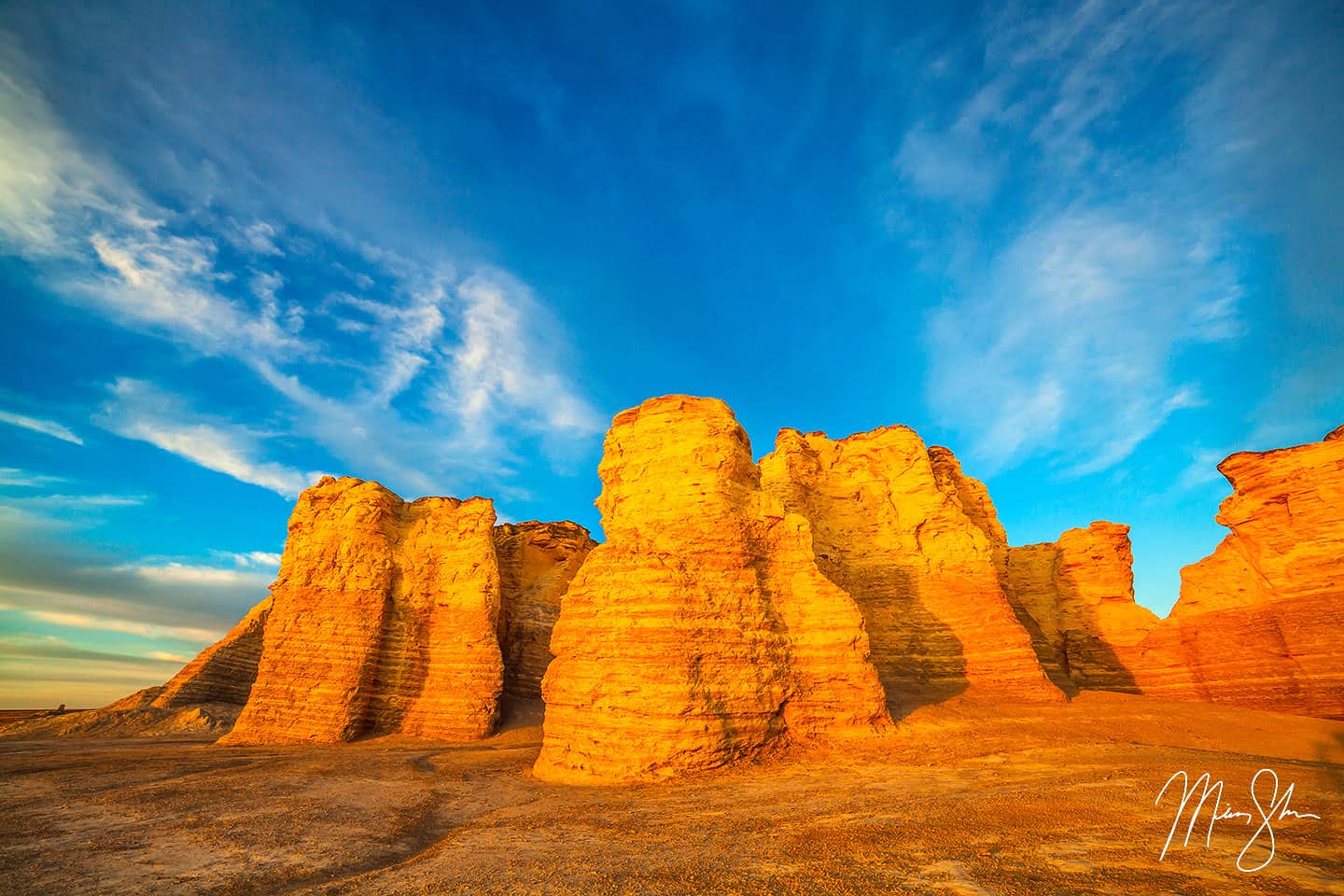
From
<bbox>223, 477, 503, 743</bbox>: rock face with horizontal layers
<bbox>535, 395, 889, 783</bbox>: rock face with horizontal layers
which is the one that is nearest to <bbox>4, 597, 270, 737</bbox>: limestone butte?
<bbox>223, 477, 503, 743</bbox>: rock face with horizontal layers

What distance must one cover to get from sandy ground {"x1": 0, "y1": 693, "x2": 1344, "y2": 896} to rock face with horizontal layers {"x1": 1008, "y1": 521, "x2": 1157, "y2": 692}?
388 inches

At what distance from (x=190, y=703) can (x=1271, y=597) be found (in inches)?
1685

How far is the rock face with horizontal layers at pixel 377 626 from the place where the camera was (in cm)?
1900

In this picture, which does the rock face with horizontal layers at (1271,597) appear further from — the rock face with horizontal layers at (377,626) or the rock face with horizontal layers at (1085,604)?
the rock face with horizontal layers at (377,626)

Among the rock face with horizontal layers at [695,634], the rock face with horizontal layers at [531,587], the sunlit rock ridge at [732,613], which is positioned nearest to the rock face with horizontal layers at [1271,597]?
the sunlit rock ridge at [732,613]

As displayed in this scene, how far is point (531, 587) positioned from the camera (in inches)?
1121

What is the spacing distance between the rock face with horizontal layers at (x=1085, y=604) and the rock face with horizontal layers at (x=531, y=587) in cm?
2129

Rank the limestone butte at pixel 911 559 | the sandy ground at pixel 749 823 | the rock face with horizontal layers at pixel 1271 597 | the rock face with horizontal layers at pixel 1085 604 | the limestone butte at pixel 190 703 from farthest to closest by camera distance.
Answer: the limestone butte at pixel 190 703 < the rock face with horizontal layers at pixel 1085 604 < the limestone butte at pixel 911 559 < the rock face with horizontal layers at pixel 1271 597 < the sandy ground at pixel 749 823

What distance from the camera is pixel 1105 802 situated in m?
6.45

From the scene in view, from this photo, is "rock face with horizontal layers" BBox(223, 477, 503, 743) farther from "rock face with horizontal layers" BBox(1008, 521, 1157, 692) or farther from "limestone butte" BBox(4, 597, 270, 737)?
"rock face with horizontal layers" BBox(1008, 521, 1157, 692)

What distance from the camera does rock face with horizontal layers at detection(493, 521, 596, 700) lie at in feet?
82.2

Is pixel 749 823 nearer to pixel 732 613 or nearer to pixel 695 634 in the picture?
pixel 695 634

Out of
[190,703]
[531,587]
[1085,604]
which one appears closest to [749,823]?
[531,587]
